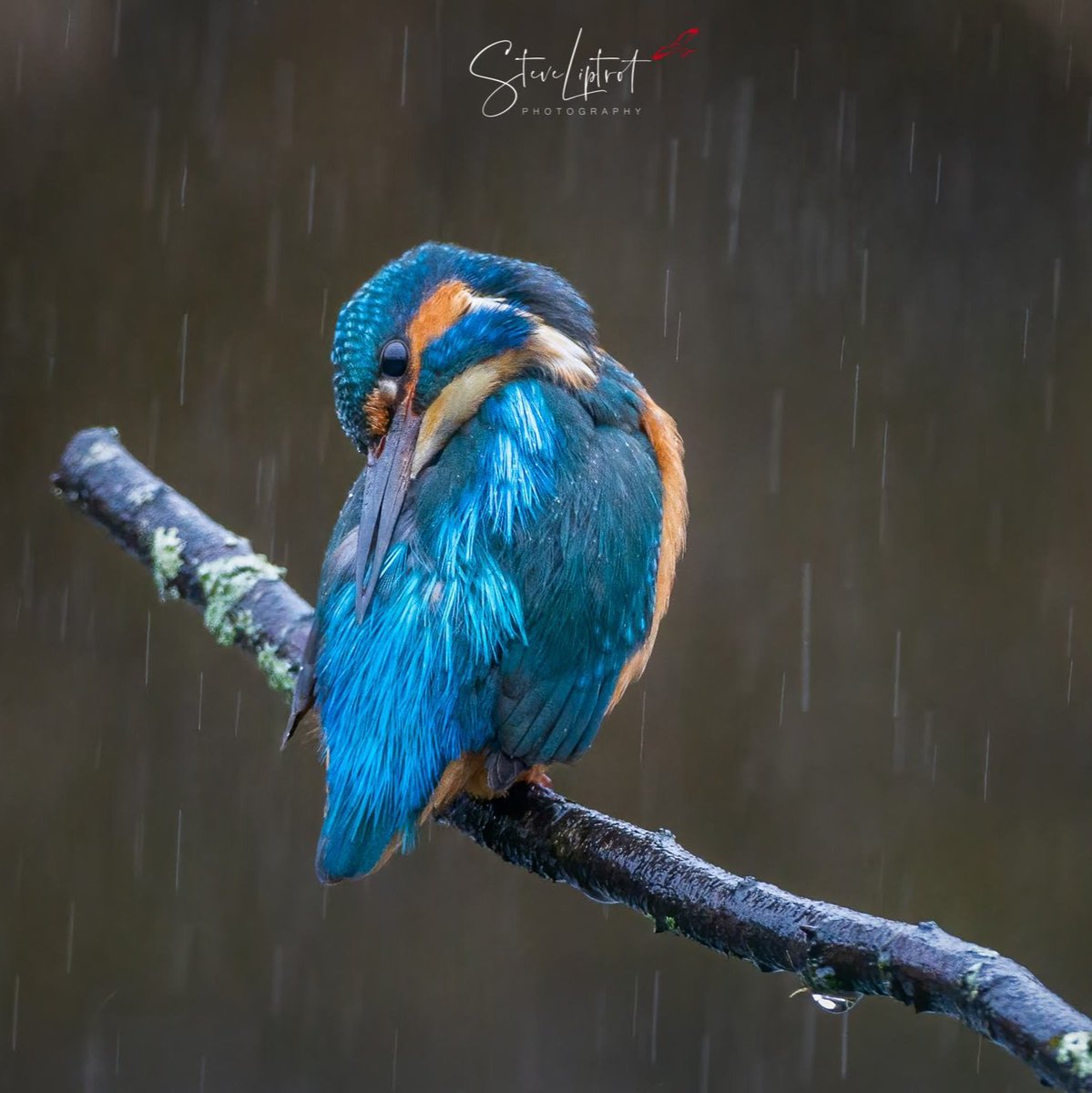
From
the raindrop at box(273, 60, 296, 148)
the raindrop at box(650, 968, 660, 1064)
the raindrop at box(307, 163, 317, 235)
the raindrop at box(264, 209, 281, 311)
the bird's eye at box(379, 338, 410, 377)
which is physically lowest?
the raindrop at box(650, 968, 660, 1064)

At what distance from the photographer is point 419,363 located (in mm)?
1693

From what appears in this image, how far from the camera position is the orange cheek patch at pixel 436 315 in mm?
1702

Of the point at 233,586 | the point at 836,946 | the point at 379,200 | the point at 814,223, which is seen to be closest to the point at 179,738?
the point at 379,200

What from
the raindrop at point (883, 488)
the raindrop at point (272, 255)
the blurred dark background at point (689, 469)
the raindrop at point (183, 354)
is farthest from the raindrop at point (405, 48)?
the raindrop at point (883, 488)

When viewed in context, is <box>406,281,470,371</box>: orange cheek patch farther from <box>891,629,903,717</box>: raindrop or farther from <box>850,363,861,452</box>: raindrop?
<box>891,629,903,717</box>: raindrop

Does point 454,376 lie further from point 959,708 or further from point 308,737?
point 959,708

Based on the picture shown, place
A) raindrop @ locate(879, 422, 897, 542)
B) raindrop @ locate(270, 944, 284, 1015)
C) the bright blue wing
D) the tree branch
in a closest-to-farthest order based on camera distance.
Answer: the tree branch
the bright blue wing
raindrop @ locate(270, 944, 284, 1015)
raindrop @ locate(879, 422, 897, 542)

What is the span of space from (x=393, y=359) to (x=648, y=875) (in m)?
0.66

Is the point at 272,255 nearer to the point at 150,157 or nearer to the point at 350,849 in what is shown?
the point at 150,157

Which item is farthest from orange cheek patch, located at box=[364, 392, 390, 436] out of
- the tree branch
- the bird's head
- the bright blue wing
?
the tree branch

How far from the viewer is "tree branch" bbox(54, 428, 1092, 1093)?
104cm

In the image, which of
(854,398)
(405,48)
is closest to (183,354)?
(405,48)

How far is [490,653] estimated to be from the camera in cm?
158

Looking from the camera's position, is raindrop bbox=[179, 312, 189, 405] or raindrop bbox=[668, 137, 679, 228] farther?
raindrop bbox=[668, 137, 679, 228]
